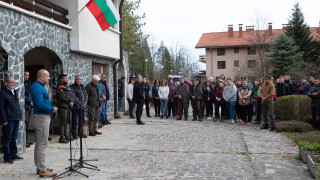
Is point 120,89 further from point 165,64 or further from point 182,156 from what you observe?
point 165,64

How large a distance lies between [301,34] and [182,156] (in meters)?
32.9

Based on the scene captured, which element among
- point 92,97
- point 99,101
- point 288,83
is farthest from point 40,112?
point 288,83

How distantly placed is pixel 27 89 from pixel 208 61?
43.0 metres

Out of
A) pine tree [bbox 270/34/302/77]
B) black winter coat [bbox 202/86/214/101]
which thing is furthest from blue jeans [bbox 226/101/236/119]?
pine tree [bbox 270/34/302/77]

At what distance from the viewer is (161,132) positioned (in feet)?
35.2

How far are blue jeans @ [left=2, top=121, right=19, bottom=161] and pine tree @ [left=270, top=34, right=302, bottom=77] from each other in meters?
29.5

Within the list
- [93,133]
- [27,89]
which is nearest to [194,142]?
[93,133]

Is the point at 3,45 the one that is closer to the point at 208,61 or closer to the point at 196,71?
the point at 208,61

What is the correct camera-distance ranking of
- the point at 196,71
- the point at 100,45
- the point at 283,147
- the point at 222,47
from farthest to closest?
the point at 196,71, the point at 222,47, the point at 100,45, the point at 283,147

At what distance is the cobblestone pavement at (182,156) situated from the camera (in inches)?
229

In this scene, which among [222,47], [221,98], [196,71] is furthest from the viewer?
[196,71]

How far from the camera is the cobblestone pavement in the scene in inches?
229

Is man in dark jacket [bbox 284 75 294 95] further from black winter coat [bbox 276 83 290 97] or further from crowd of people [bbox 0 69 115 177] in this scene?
crowd of people [bbox 0 69 115 177]

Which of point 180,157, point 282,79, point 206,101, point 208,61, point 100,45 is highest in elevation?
point 208,61
